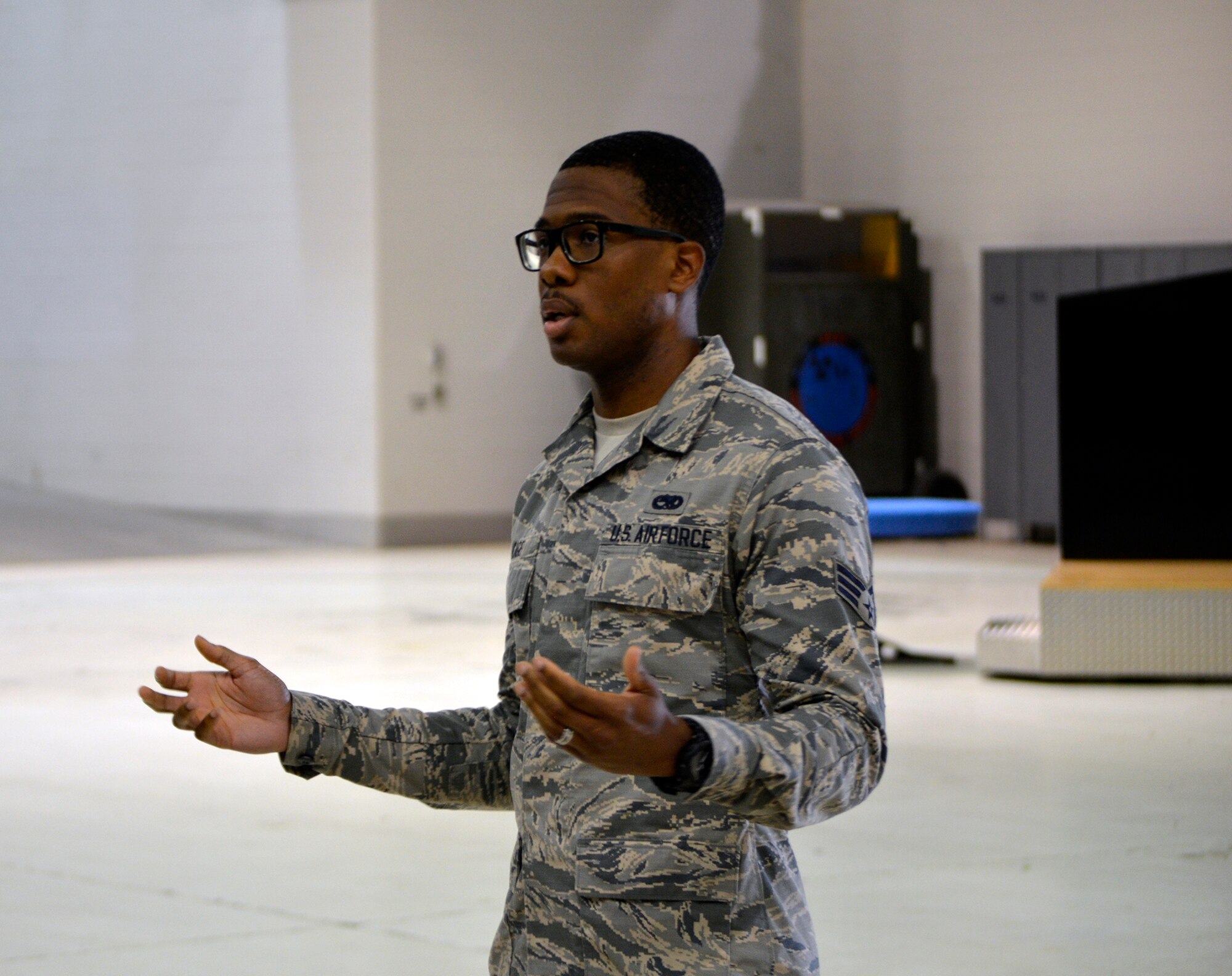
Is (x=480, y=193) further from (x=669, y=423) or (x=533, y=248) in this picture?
(x=669, y=423)

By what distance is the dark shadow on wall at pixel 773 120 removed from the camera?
1595 cm

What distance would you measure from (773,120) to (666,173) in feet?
48.5

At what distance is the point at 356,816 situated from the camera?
191 inches

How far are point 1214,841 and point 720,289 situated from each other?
10661mm

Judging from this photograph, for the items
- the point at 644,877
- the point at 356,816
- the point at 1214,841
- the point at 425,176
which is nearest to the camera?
the point at 644,877

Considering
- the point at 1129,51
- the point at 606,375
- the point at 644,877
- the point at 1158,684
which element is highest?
the point at 1129,51

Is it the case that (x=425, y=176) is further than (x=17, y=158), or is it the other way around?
(x=17, y=158)

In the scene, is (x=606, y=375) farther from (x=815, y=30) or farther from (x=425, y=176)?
(x=815, y=30)

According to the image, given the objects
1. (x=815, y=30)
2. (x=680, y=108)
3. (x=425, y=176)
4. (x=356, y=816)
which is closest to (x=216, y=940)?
(x=356, y=816)

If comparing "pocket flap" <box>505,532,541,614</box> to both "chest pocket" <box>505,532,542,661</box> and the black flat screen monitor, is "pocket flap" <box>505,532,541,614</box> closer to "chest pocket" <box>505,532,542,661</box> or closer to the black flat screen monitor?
"chest pocket" <box>505,532,542,661</box>

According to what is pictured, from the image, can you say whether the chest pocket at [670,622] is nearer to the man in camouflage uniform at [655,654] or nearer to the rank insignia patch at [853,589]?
the man in camouflage uniform at [655,654]

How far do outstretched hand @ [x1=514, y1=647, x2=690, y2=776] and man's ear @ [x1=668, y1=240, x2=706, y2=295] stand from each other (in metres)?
0.51

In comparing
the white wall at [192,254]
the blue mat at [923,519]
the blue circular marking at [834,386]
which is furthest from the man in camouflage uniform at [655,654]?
the blue circular marking at [834,386]

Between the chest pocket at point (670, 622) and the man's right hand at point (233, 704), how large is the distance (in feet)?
1.16
